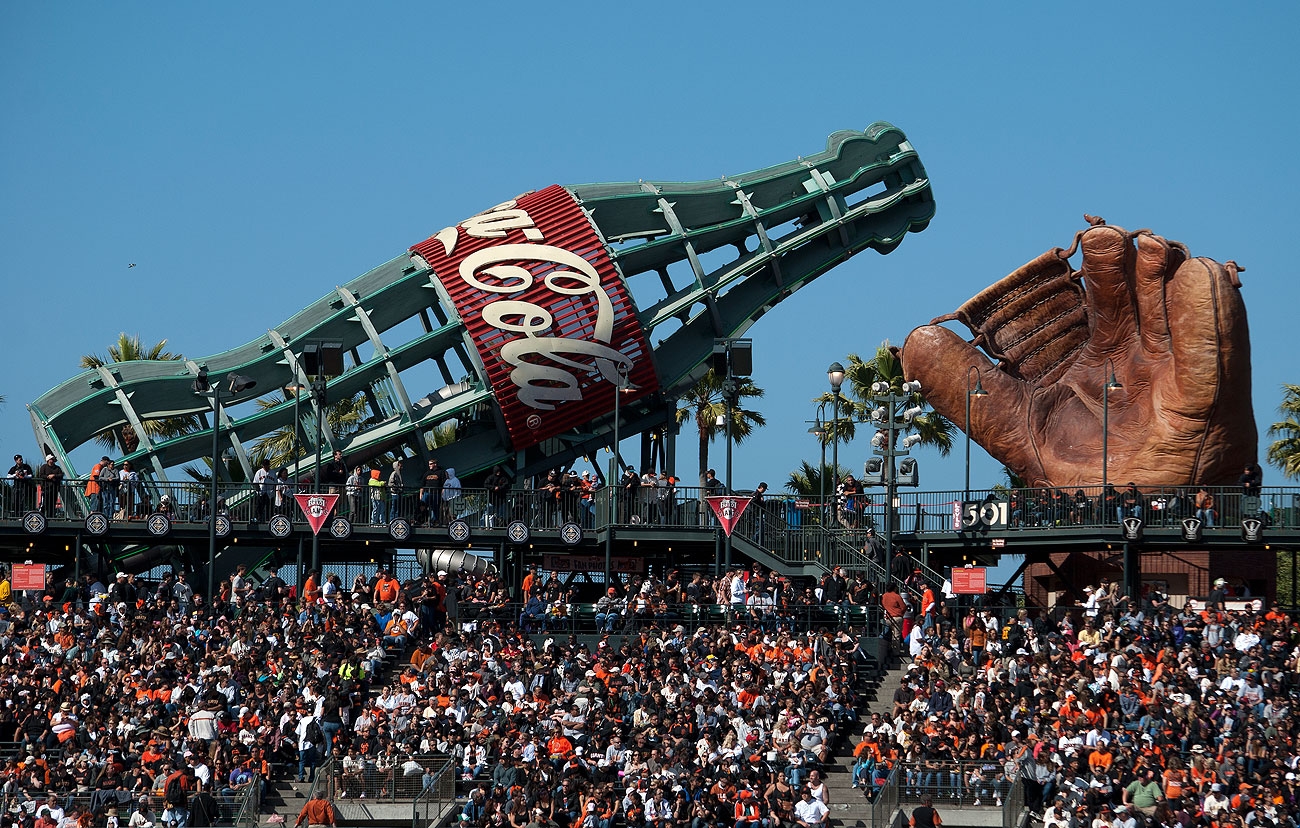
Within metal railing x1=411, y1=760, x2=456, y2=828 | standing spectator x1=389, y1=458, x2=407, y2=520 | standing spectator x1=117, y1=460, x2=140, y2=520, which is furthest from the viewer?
standing spectator x1=389, y1=458, x2=407, y2=520

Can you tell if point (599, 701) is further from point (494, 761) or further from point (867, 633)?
point (867, 633)

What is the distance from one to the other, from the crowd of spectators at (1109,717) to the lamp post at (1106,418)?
21.0 feet

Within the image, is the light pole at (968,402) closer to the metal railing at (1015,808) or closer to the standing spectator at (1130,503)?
the standing spectator at (1130,503)

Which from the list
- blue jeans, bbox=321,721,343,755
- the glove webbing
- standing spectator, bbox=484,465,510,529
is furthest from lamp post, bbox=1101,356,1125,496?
blue jeans, bbox=321,721,343,755

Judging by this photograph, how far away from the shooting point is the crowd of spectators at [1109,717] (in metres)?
27.3

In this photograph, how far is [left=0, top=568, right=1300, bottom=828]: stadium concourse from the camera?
27.9 meters

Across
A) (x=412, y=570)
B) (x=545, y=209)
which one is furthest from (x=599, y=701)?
(x=545, y=209)

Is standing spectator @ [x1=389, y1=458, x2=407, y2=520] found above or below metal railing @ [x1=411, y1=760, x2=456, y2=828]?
above

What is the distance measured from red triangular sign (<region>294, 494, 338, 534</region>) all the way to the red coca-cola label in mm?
6548

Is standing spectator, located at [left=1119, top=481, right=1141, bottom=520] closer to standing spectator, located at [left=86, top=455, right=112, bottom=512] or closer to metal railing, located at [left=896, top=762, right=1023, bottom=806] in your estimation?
metal railing, located at [left=896, top=762, right=1023, bottom=806]

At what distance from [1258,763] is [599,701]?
9964mm

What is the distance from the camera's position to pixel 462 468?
155 feet

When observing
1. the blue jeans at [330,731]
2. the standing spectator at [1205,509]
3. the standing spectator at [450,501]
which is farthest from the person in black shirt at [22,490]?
the standing spectator at [1205,509]

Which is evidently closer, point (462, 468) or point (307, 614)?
point (307, 614)
